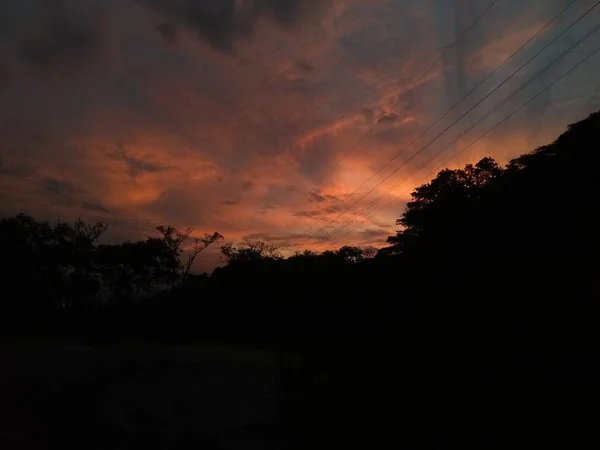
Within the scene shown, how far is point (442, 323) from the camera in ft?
36.8

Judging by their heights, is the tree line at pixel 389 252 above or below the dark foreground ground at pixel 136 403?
above

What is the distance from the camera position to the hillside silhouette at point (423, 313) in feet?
18.8

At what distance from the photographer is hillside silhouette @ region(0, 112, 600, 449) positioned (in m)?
5.73

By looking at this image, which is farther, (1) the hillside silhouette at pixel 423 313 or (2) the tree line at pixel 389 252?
(2) the tree line at pixel 389 252

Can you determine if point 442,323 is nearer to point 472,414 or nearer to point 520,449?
point 472,414

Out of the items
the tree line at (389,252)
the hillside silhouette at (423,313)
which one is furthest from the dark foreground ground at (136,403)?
the tree line at (389,252)

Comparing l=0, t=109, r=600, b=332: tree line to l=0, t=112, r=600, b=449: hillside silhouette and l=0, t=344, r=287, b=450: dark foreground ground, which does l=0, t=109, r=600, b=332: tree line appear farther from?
l=0, t=344, r=287, b=450: dark foreground ground

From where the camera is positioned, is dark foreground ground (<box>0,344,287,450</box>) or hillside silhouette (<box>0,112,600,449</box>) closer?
hillside silhouette (<box>0,112,600,449</box>)

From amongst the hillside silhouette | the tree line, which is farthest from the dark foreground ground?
the tree line

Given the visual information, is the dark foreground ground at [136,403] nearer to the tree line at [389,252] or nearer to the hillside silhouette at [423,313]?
the hillside silhouette at [423,313]

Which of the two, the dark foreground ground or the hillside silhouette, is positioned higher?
the hillside silhouette

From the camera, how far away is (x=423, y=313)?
1413 cm

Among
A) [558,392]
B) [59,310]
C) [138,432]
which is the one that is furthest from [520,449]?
[59,310]

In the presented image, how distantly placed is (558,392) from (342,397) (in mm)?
5667
